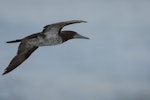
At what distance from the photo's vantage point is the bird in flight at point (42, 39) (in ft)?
105

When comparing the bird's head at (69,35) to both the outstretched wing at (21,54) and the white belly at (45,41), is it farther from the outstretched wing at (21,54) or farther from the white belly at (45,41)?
the outstretched wing at (21,54)

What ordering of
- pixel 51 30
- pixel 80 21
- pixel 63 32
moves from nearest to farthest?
1. pixel 80 21
2. pixel 51 30
3. pixel 63 32

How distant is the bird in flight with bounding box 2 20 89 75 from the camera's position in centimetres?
3212

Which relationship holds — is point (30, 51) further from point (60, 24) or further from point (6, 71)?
point (60, 24)

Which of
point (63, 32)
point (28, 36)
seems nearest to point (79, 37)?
point (63, 32)

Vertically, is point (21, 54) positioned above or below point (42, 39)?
below

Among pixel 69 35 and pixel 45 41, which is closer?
pixel 45 41

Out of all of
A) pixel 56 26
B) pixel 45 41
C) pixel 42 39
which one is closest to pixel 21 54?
pixel 42 39

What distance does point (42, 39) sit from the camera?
3297 centimetres

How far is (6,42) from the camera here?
3359 cm

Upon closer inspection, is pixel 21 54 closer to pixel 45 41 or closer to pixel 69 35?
pixel 69 35

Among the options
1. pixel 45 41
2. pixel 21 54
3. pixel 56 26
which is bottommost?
pixel 21 54

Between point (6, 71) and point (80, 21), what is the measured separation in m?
6.99

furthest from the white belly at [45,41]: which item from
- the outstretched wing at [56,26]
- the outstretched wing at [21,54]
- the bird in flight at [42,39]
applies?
the outstretched wing at [21,54]
